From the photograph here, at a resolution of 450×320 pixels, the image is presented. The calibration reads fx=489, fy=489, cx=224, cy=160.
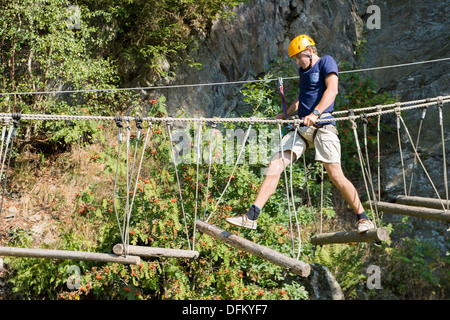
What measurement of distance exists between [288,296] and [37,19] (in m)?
4.03

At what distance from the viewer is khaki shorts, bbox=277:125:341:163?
10.6ft

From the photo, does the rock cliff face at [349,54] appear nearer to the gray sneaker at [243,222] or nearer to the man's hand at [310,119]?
the man's hand at [310,119]

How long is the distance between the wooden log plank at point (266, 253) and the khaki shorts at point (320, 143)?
2.15 ft

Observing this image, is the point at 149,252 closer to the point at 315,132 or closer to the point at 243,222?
Result: the point at 243,222

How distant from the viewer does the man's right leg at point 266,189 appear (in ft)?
9.89

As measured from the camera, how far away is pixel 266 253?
299 cm

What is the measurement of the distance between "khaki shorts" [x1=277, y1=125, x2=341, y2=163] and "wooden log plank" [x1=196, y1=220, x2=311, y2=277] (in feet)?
2.15

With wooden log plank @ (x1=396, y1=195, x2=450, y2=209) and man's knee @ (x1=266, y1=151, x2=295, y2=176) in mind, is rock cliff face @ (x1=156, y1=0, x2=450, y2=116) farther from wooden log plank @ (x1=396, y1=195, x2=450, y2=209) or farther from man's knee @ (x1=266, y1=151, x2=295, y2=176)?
man's knee @ (x1=266, y1=151, x2=295, y2=176)

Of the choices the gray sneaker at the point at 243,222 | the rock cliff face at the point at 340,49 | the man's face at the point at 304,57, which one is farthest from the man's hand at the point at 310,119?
the rock cliff face at the point at 340,49

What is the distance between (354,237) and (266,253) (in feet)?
2.04

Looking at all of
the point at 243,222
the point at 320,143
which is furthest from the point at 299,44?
the point at 243,222

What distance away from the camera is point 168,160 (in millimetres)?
4969

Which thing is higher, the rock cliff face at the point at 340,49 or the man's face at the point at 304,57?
the rock cliff face at the point at 340,49

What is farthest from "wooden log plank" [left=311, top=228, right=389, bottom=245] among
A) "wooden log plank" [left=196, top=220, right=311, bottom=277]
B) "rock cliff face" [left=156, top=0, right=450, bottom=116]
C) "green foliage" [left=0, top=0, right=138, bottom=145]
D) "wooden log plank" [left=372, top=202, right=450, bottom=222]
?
"rock cliff face" [left=156, top=0, right=450, bottom=116]
